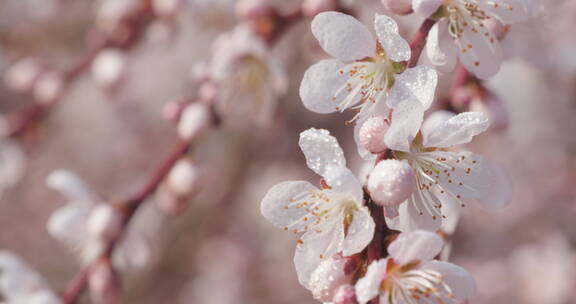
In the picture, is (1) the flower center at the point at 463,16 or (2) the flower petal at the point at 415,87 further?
(1) the flower center at the point at 463,16

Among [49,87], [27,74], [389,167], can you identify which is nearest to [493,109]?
[389,167]

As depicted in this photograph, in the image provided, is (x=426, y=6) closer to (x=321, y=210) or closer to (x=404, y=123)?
(x=404, y=123)

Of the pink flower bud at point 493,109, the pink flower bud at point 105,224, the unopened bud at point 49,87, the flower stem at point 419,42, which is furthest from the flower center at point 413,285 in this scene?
the unopened bud at point 49,87

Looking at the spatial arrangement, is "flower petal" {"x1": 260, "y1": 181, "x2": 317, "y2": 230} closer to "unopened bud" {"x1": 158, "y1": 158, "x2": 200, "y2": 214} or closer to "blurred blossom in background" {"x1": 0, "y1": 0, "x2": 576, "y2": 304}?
"blurred blossom in background" {"x1": 0, "y1": 0, "x2": 576, "y2": 304}

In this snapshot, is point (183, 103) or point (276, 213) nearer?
point (276, 213)

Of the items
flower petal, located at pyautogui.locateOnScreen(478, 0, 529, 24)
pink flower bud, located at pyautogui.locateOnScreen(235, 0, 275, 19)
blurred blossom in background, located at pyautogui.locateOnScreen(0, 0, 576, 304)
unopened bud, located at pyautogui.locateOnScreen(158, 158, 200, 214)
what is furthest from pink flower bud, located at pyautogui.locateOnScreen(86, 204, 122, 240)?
flower petal, located at pyautogui.locateOnScreen(478, 0, 529, 24)

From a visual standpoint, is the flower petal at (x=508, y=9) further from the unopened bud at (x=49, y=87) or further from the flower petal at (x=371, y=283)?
the unopened bud at (x=49, y=87)

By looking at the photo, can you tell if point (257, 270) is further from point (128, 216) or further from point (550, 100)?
point (128, 216)

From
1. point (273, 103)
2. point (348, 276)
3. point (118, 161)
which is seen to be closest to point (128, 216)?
point (273, 103)
